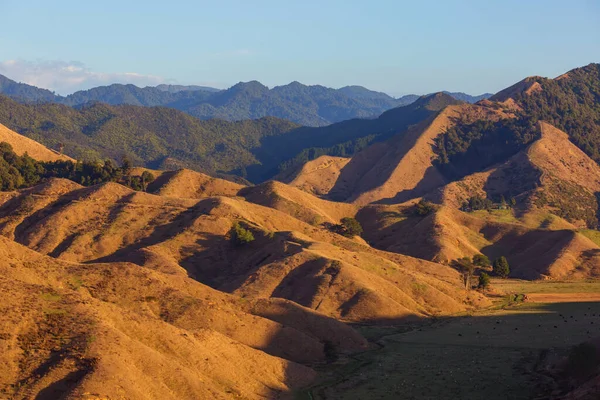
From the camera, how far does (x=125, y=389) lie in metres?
38.6

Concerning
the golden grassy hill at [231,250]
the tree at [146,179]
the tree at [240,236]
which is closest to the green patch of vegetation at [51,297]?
the golden grassy hill at [231,250]

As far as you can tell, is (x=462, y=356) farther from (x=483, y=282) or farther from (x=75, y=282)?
(x=483, y=282)

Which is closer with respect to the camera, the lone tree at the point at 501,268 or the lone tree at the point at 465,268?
the lone tree at the point at 465,268

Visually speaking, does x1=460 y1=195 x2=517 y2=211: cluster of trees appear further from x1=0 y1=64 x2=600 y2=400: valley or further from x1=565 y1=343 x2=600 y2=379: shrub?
x1=565 y1=343 x2=600 y2=379: shrub

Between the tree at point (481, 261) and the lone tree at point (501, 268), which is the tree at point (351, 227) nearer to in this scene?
the tree at point (481, 261)

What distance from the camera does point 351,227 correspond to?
117 metres

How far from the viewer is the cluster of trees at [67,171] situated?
5089 inches

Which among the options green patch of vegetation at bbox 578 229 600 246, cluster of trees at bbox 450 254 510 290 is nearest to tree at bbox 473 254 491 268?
cluster of trees at bbox 450 254 510 290

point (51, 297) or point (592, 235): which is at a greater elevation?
point (51, 297)

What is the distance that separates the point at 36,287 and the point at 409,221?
85.8 m

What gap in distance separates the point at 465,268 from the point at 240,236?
30.3 meters

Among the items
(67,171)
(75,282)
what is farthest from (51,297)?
(67,171)

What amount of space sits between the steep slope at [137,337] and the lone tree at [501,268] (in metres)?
52.9

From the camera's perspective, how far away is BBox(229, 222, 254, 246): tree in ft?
309
